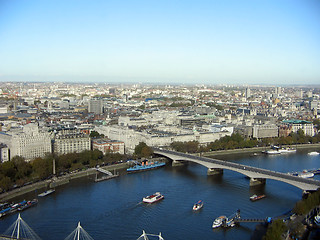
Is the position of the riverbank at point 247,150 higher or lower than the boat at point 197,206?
lower

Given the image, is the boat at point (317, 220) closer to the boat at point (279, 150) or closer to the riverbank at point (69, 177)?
the riverbank at point (69, 177)

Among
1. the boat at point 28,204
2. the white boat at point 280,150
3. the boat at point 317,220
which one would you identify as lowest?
the white boat at point 280,150

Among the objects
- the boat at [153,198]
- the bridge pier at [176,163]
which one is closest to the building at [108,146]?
the bridge pier at [176,163]

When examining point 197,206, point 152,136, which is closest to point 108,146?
point 152,136

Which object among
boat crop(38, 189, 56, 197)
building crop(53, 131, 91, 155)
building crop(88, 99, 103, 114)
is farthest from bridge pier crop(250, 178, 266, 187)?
building crop(88, 99, 103, 114)

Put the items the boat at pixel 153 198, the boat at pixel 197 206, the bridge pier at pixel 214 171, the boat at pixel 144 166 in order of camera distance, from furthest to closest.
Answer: the boat at pixel 144 166 < the bridge pier at pixel 214 171 < the boat at pixel 153 198 < the boat at pixel 197 206

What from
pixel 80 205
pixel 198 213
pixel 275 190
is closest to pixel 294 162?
pixel 275 190

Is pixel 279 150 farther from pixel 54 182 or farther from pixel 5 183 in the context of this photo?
pixel 5 183
